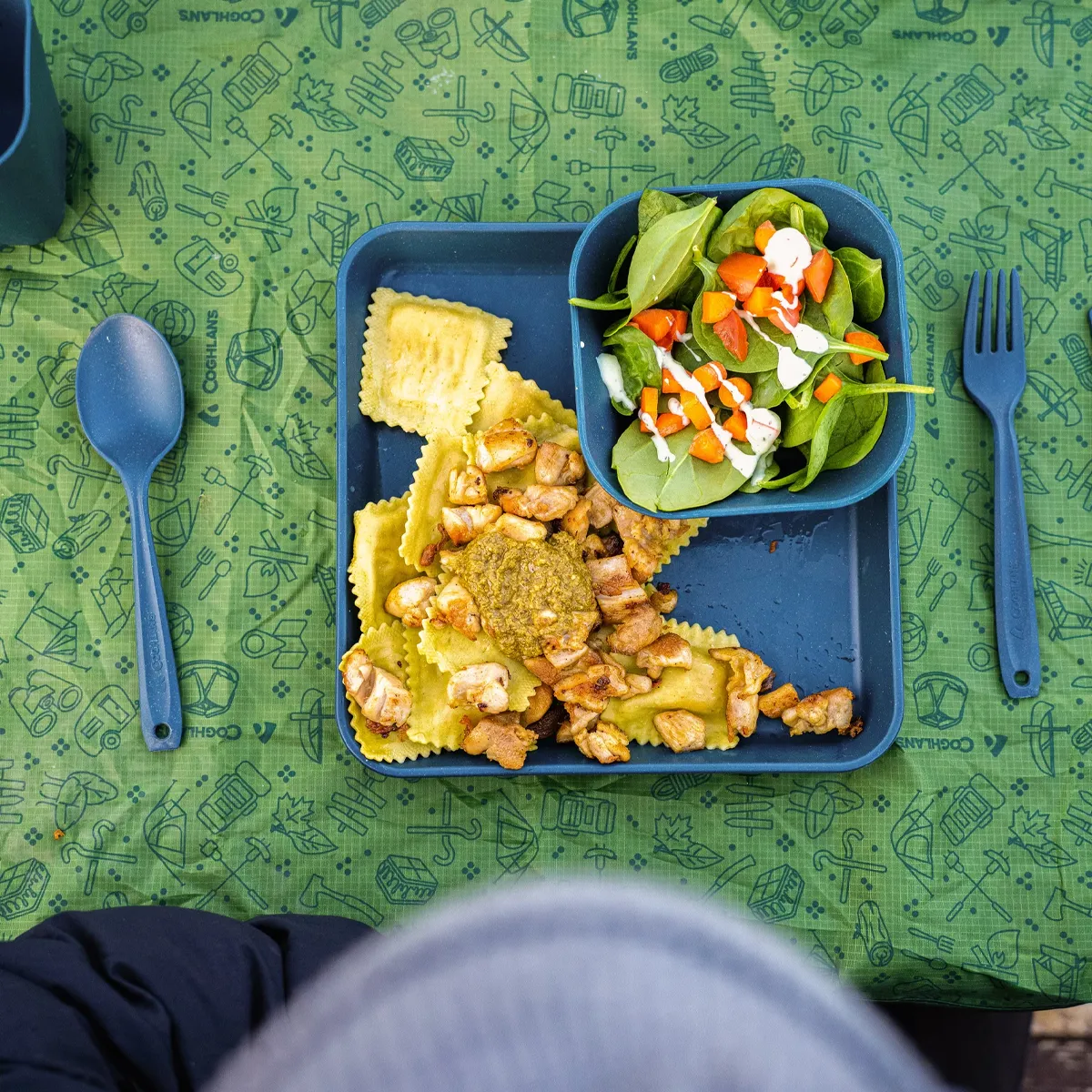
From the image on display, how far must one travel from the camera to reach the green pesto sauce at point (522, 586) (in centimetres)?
172

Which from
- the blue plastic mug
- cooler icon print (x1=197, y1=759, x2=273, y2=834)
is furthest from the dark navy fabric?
the blue plastic mug

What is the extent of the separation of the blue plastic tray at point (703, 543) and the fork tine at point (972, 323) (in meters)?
0.37

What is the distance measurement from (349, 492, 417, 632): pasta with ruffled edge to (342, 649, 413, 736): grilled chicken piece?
0.31ft

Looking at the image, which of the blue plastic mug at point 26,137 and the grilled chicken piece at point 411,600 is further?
the grilled chicken piece at point 411,600

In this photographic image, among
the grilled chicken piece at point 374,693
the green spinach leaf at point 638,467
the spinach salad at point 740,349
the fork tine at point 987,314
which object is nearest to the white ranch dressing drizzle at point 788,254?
the spinach salad at point 740,349

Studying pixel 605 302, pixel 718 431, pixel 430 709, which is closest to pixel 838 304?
pixel 718 431

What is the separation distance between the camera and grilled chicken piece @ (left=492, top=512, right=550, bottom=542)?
5.78 feet

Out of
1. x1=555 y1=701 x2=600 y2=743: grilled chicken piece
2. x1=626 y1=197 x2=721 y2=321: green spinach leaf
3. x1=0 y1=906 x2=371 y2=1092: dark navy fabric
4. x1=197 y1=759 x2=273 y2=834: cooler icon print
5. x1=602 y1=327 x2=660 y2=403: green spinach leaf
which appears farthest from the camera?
x1=197 y1=759 x2=273 y2=834: cooler icon print

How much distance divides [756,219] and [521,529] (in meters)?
0.69

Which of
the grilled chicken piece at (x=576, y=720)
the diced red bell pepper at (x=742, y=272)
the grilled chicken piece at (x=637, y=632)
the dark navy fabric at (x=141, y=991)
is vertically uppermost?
the diced red bell pepper at (x=742, y=272)

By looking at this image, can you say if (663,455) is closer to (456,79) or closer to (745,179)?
(745,179)

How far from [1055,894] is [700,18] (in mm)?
1929

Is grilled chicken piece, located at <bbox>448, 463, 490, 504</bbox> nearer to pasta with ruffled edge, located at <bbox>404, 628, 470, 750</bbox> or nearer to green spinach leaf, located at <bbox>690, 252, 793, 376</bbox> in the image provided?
pasta with ruffled edge, located at <bbox>404, 628, 470, 750</bbox>

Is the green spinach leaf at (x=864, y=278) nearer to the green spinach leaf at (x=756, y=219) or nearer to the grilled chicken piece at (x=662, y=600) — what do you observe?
the green spinach leaf at (x=756, y=219)
